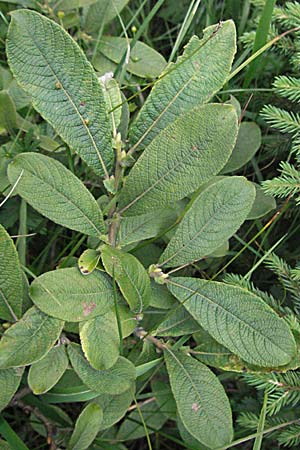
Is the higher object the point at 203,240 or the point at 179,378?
the point at 203,240

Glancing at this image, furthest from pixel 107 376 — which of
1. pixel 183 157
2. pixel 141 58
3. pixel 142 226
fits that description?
pixel 141 58

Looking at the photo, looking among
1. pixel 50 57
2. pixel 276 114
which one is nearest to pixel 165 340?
pixel 276 114

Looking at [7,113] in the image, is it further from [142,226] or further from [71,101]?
[142,226]

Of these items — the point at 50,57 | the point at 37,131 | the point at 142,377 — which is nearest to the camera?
the point at 50,57

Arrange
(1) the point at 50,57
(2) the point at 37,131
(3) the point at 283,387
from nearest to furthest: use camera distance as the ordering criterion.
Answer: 1. (1) the point at 50,57
2. (3) the point at 283,387
3. (2) the point at 37,131

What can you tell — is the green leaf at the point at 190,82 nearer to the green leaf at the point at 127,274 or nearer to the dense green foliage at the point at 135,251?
the dense green foliage at the point at 135,251

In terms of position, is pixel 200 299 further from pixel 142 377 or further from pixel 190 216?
pixel 142 377

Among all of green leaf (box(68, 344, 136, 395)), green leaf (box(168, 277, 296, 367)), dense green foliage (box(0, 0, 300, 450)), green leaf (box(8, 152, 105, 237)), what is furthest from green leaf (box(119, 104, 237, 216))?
green leaf (box(68, 344, 136, 395))
